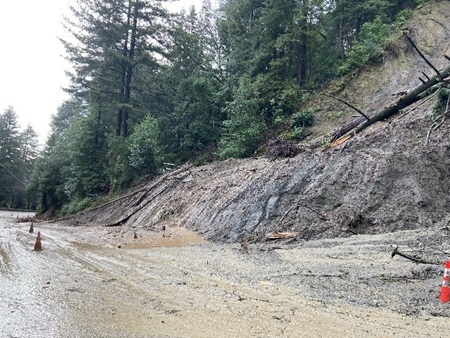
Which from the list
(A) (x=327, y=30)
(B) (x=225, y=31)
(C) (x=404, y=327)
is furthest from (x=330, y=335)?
(B) (x=225, y=31)

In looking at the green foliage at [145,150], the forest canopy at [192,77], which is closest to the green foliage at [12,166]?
the forest canopy at [192,77]

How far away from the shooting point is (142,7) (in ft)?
95.9

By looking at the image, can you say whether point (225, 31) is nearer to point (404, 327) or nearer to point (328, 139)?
point (328, 139)

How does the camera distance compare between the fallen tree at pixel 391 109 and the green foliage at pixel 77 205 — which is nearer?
the fallen tree at pixel 391 109

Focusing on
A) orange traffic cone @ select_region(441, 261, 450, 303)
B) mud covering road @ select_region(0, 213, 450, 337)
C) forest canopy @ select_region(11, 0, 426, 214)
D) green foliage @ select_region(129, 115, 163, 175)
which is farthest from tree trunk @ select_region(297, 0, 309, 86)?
orange traffic cone @ select_region(441, 261, 450, 303)

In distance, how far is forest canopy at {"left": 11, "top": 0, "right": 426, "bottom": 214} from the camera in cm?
2289

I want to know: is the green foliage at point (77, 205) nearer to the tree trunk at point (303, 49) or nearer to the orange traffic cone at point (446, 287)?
the tree trunk at point (303, 49)

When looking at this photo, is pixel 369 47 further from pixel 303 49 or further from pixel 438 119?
pixel 438 119

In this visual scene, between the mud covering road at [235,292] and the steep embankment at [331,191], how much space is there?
1169mm

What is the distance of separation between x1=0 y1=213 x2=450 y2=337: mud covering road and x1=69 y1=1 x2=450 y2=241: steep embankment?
3.84 feet

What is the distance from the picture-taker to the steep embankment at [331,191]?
401 inches

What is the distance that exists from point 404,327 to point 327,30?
25.0 m

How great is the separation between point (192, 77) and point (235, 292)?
2336 cm

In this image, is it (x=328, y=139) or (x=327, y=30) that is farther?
(x=327, y=30)
